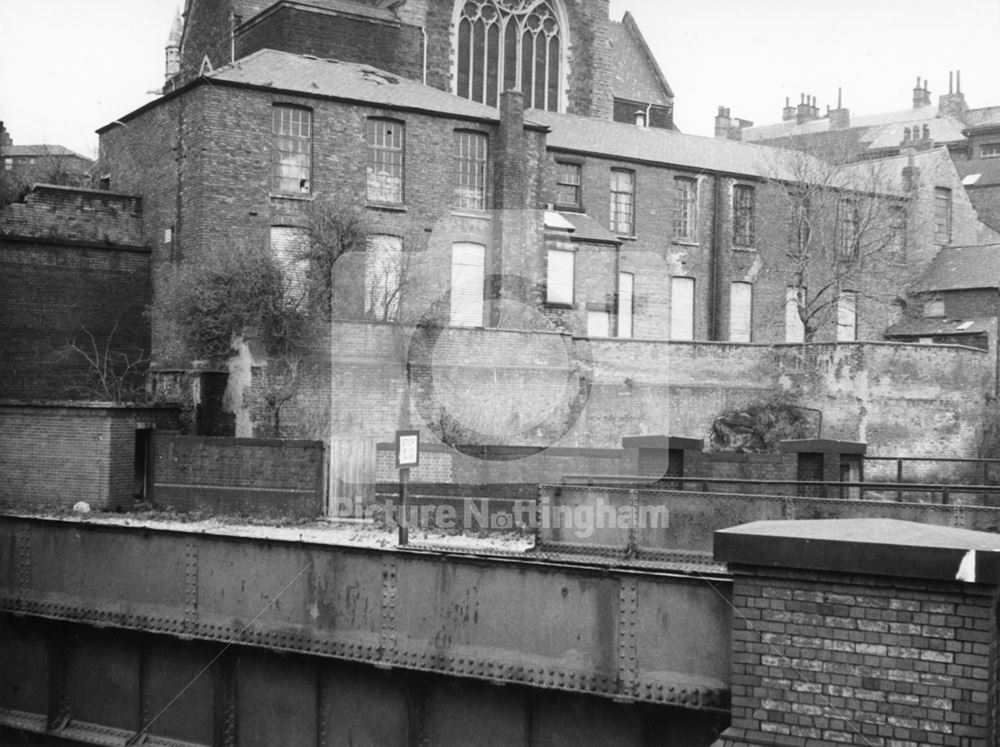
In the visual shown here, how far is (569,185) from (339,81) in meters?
8.60

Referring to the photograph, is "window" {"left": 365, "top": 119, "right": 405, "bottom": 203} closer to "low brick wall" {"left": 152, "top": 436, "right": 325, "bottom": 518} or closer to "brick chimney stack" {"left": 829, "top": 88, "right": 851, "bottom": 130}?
"low brick wall" {"left": 152, "top": 436, "right": 325, "bottom": 518}

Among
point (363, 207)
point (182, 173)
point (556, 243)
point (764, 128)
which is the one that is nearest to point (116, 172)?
point (182, 173)

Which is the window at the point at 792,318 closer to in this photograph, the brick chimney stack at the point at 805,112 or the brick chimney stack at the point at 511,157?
the brick chimney stack at the point at 511,157

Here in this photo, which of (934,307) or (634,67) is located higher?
(634,67)

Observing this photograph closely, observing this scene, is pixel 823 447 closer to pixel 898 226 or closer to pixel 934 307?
pixel 934 307

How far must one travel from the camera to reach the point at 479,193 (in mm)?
32000

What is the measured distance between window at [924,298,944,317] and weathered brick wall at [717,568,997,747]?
34985mm

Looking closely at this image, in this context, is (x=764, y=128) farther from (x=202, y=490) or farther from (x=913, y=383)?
(x=202, y=490)

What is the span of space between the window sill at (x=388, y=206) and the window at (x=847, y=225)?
51.8 feet

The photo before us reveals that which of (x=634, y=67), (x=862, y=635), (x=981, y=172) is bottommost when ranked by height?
(x=862, y=635)

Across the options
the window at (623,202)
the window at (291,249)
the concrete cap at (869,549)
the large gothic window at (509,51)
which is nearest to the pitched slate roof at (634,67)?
the large gothic window at (509,51)

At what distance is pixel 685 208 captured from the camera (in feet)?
127

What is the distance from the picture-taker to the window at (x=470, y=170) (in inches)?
1246

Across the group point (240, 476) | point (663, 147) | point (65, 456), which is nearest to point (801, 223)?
point (663, 147)
